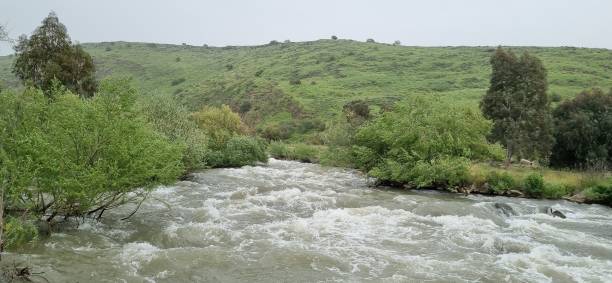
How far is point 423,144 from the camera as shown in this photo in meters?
31.4

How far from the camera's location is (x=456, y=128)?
32719mm

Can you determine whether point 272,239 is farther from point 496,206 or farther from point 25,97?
point 496,206

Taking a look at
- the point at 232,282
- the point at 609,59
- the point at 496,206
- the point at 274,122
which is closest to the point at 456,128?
the point at 496,206

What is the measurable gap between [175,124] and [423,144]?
18.3m

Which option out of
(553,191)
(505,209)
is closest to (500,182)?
(553,191)

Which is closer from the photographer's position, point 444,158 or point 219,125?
point 444,158

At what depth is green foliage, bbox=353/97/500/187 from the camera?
30.6m

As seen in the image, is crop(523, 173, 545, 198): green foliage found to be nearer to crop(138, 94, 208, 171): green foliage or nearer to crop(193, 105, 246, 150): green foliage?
→ crop(138, 94, 208, 171): green foliage

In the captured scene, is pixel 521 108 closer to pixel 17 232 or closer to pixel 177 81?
pixel 17 232

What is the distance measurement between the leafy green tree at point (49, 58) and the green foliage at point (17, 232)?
29825 mm

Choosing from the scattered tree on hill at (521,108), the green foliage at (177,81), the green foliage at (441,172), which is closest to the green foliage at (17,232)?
the green foliage at (441,172)

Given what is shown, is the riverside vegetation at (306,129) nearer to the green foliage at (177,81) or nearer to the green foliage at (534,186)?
the green foliage at (534,186)

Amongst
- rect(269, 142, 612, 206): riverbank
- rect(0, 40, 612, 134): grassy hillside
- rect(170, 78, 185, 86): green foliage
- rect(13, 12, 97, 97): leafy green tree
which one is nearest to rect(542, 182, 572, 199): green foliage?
rect(269, 142, 612, 206): riverbank

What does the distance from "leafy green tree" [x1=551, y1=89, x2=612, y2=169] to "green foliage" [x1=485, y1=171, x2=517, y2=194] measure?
35.8 feet
